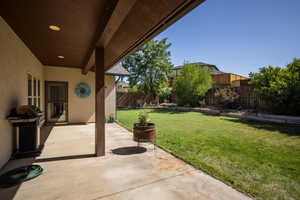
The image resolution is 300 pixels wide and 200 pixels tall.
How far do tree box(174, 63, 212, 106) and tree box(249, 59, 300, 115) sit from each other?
4272 millimetres

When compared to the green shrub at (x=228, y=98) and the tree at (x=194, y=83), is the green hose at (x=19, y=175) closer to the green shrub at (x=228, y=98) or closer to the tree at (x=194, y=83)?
the green shrub at (x=228, y=98)

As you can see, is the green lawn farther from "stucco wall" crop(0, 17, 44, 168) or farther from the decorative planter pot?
"stucco wall" crop(0, 17, 44, 168)

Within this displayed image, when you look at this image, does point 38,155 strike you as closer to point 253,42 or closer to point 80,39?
point 80,39

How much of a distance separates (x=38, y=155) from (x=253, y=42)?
1154 centimetres

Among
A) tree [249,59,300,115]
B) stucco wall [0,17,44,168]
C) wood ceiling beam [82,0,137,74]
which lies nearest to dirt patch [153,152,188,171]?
wood ceiling beam [82,0,137,74]

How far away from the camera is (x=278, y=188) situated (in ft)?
6.65

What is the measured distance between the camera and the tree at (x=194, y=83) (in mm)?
11859

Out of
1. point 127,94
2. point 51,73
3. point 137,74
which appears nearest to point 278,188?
point 51,73

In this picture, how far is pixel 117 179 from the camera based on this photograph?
7.59 feet

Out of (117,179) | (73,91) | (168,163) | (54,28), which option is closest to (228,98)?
(168,163)

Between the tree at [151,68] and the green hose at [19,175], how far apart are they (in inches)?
575

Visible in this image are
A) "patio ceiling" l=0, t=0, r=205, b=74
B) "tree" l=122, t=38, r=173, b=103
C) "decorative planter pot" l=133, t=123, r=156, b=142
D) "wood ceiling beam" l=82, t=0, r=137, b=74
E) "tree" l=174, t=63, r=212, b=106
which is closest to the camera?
"wood ceiling beam" l=82, t=0, r=137, b=74

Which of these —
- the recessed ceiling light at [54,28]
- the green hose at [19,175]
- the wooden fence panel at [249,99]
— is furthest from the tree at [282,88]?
the green hose at [19,175]

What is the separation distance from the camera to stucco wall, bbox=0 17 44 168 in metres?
2.61
